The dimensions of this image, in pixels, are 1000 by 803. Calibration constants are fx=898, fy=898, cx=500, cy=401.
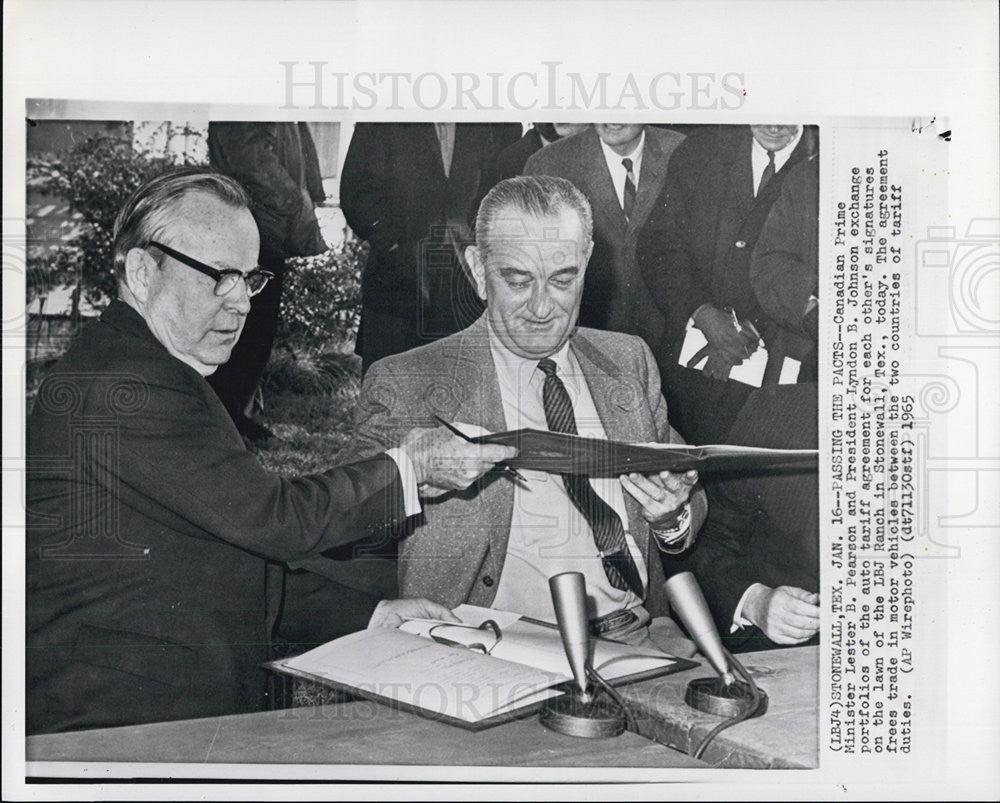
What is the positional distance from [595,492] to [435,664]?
681mm

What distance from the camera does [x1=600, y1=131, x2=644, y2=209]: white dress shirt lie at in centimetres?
268

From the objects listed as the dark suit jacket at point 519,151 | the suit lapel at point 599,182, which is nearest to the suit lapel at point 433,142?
the dark suit jacket at point 519,151

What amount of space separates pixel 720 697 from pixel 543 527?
699 mm

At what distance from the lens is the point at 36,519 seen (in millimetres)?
2666

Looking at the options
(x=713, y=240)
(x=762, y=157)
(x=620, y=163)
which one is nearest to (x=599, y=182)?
(x=620, y=163)

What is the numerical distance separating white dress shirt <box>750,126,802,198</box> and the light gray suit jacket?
61cm

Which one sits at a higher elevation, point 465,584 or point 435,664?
point 465,584

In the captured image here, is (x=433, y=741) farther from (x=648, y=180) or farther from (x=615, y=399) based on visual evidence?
(x=648, y=180)

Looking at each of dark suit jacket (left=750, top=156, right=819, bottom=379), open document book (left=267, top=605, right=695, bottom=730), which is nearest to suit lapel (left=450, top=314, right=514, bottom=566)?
open document book (left=267, top=605, right=695, bottom=730)

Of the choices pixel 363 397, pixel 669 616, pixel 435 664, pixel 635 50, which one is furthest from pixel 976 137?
pixel 435 664

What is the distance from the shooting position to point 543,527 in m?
2.66

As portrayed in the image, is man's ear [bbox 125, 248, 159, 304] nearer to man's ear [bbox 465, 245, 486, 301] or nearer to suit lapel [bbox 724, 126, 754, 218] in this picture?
man's ear [bbox 465, 245, 486, 301]

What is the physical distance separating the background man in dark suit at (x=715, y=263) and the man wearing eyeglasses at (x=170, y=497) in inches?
23.7

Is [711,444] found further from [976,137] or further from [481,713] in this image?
[976,137]
